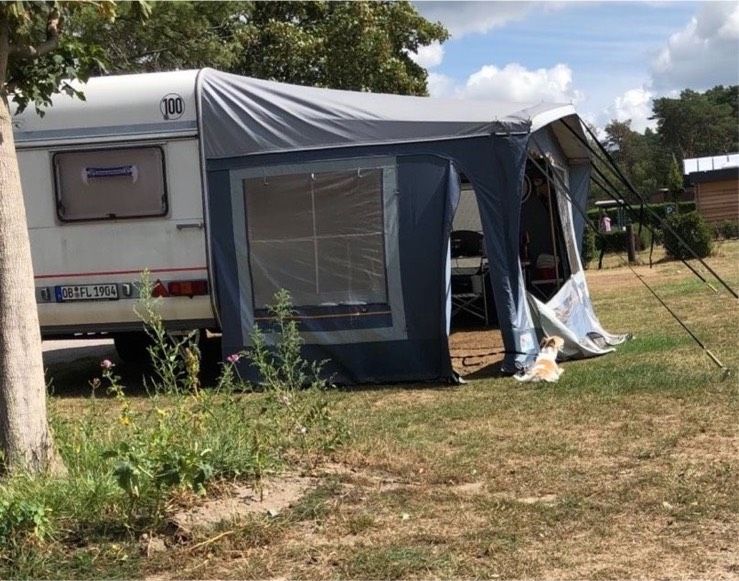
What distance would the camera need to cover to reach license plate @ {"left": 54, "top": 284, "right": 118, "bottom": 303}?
897cm

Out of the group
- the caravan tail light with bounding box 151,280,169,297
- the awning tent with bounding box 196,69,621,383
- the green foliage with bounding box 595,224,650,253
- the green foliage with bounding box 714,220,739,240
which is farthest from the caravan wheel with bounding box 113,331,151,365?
the green foliage with bounding box 714,220,739,240

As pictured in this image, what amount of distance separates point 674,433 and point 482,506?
1.83 meters

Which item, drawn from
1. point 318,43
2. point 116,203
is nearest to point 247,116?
point 116,203

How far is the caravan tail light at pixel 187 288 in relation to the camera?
8.80m

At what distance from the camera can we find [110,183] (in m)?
9.00

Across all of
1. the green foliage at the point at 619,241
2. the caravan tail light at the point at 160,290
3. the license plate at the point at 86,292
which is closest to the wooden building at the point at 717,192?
the green foliage at the point at 619,241

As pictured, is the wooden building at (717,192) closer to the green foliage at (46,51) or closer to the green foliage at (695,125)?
A: the green foliage at (46,51)

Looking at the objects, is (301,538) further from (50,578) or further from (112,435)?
(112,435)

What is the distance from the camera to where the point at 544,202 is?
11898mm

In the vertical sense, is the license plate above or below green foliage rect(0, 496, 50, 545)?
above

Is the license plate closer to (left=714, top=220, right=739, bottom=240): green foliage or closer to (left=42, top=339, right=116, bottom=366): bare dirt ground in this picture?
(left=42, top=339, right=116, bottom=366): bare dirt ground

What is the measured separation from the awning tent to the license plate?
1021 millimetres

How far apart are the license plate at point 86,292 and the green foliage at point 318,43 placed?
10543mm

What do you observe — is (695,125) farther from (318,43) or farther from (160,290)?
(160,290)
